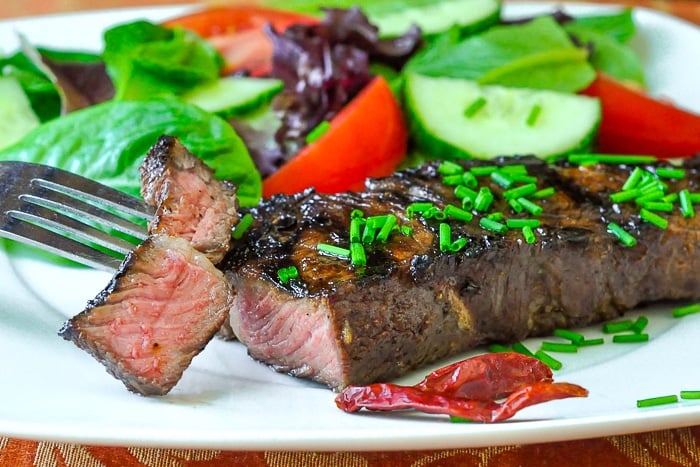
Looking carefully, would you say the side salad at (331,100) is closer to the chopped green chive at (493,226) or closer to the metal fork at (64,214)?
the metal fork at (64,214)

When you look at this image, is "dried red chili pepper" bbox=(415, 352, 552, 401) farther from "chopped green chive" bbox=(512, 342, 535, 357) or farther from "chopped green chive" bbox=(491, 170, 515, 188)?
"chopped green chive" bbox=(491, 170, 515, 188)

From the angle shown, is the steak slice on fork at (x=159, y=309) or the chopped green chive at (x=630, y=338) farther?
the chopped green chive at (x=630, y=338)

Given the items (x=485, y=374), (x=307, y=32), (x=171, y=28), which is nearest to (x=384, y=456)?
(x=485, y=374)

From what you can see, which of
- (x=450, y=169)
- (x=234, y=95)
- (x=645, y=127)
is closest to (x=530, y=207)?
(x=450, y=169)

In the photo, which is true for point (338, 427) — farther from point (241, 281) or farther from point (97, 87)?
point (97, 87)

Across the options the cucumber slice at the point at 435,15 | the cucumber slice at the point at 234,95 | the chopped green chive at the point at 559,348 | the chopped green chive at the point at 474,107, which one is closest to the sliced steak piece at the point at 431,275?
the chopped green chive at the point at 559,348

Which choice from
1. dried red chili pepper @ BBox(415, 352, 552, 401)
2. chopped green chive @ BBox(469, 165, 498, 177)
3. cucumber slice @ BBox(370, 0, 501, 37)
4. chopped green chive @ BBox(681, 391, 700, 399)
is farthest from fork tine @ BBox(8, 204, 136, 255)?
cucumber slice @ BBox(370, 0, 501, 37)

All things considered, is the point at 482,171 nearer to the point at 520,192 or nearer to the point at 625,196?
the point at 520,192
